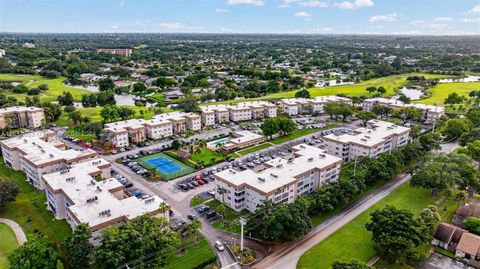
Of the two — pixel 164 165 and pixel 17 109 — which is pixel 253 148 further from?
pixel 17 109

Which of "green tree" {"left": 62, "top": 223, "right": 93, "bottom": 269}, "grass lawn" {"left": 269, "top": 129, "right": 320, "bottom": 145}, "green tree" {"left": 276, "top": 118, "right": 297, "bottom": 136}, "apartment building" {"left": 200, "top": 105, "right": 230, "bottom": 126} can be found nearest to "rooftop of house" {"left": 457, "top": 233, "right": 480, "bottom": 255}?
"green tree" {"left": 62, "top": 223, "right": 93, "bottom": 269}

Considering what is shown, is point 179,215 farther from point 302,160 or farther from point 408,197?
point 408,197

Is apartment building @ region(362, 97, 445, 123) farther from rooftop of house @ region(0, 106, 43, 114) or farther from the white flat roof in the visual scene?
rooftop of house @ region(0, 106, 43, 114)

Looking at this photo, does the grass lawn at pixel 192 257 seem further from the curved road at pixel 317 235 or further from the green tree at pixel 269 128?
the green tree at pixel 269 128

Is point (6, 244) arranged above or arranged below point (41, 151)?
below

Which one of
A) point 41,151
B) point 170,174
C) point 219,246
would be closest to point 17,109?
point 41,151

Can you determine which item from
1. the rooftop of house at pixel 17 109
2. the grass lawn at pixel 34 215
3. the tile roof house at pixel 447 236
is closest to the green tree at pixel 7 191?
the grass lawn at pixel 34 215
